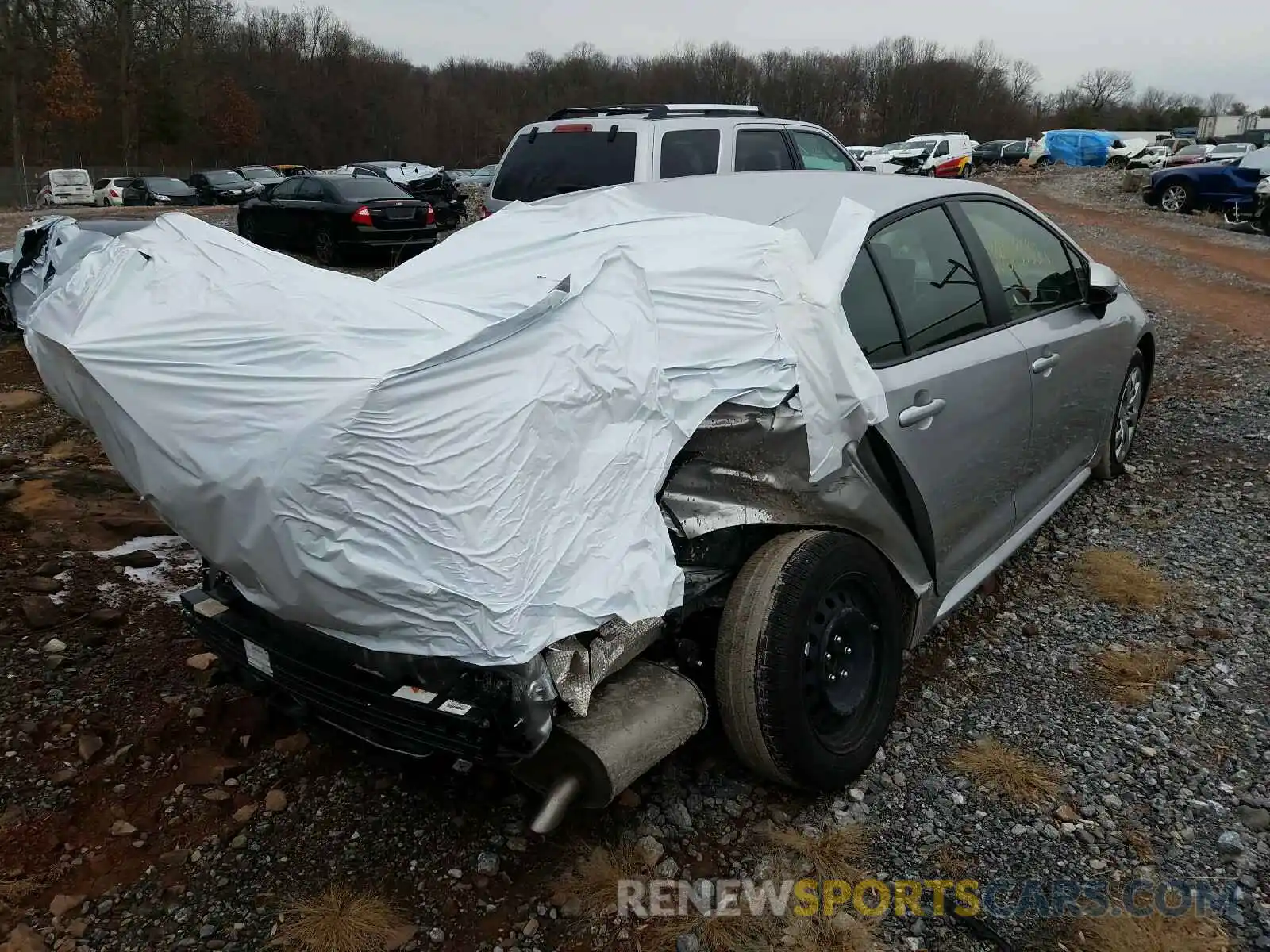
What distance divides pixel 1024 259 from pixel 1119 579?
1464 millimetres

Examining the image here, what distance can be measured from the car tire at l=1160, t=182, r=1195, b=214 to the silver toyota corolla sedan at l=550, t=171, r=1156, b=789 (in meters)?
19.7

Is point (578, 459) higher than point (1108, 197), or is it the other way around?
point (578, 459)

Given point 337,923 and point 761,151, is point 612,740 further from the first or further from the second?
point 761,151

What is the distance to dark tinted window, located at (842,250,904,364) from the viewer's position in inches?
112

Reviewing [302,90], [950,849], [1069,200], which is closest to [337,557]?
[950,849]

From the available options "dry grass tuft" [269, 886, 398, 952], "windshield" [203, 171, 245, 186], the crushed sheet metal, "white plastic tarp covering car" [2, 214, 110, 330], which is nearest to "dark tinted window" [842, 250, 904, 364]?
the crushed sheet metal

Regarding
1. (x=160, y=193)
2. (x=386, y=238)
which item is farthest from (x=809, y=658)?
(x=160, y=193)

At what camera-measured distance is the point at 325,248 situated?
14.5m

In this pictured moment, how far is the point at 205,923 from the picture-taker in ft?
7.84

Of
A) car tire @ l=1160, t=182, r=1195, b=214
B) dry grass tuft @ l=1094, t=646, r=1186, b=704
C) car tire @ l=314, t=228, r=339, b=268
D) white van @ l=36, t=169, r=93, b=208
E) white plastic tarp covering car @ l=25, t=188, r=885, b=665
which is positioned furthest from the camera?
white van @ l=36, t=169, r=93, b=208

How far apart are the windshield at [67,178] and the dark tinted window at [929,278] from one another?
3768 centimetres

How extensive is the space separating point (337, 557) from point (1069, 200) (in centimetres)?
2625

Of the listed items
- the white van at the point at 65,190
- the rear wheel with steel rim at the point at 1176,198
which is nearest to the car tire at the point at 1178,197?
the rear wheel with steel rim at the point at 1176,198

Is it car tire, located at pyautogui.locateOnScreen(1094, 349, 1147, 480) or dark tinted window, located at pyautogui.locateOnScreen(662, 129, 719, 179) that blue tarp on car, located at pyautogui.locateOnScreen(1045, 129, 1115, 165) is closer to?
dark tinted window, located at pyautogui.locateOnScreen(662, 129, 719, 179)
